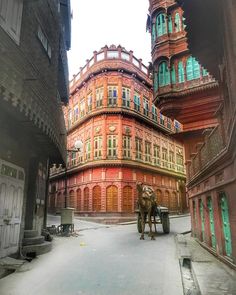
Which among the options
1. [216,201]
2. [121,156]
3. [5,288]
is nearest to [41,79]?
[5,288]

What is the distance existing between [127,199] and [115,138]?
6.68 metres

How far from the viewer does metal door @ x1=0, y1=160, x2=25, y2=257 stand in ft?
23.8

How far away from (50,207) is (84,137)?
14.4m

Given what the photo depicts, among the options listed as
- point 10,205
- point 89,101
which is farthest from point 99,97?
point 10,205

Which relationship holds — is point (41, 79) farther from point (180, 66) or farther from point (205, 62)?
point (180, 66)

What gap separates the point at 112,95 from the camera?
1196 inches

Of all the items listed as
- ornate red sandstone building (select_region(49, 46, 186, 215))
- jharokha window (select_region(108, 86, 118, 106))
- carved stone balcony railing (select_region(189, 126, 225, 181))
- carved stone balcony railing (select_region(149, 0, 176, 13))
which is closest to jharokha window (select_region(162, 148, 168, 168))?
ornate red sandstone building (select_region(49, 46, 186, 215))

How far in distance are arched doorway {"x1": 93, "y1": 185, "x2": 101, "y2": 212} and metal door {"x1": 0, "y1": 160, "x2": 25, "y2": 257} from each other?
2011 cm

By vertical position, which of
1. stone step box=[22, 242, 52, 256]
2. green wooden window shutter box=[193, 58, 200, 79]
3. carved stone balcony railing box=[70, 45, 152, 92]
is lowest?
stone step box=[22, 242, 52, 256]

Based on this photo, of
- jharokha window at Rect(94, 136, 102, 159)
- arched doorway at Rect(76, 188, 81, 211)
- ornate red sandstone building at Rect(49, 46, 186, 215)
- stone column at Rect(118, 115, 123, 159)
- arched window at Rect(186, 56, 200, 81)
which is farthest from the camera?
arched doorway at Rect(76, 188, 81, 211)

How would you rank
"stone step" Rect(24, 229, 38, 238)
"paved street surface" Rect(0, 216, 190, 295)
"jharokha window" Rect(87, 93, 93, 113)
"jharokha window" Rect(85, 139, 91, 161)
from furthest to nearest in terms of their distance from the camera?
"jharokha window" Rect(87, 93, 93, 113), "jharokha window" Rect(85, 139, 91, 161), "stone step" Rect(24, 229, 38, 238), "paved street surface" Rect(0, 216, 190, 295)

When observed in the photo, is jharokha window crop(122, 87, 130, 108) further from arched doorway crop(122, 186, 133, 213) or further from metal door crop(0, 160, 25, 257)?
metal door crop(0, 160, 25, 257)

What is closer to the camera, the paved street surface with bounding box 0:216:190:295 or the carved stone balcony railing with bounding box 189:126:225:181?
the paved street surface with bounding box 0:216:190:295

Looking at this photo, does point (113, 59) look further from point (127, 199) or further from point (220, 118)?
point (220, 118)
